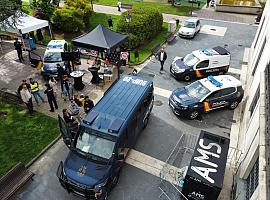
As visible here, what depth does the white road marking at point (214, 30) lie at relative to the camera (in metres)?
24.8

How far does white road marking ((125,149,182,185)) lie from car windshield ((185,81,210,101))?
428 cm

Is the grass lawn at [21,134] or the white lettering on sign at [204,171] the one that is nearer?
the white lettering on sign at [204,171]

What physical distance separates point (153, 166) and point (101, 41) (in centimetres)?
916

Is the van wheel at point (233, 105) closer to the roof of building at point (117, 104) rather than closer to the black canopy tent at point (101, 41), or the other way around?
the roof of building at point (117, 104)

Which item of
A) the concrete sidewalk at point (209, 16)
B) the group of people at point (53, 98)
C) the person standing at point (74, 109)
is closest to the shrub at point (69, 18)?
the concrete sidewalk at point (209, 16)

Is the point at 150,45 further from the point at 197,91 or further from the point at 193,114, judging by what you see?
the point at 193,114

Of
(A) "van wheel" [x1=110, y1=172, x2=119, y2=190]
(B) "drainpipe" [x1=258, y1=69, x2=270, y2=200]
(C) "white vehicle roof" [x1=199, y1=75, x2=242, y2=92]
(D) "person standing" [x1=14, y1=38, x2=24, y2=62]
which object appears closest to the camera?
(B) "drainpipe" [x1=258, y1=69, x2=270, y2=200]

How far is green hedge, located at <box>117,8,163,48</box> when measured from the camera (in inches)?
816

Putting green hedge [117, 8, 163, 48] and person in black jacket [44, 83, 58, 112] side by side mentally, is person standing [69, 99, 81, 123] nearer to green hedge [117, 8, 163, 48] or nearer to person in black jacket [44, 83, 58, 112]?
person in black jacket [44, 83, 58, 112]

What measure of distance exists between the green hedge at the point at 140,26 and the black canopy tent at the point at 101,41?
332cm

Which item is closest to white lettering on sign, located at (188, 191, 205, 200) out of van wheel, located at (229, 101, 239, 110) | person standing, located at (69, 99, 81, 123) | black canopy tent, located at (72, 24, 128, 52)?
person standing, located at (69, 99, 81, 123)

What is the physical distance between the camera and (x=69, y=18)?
22094 mm

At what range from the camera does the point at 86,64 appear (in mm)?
18891

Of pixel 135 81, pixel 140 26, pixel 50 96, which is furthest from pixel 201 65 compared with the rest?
pixel 50 96
